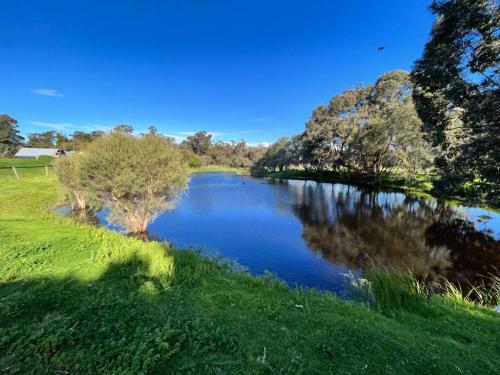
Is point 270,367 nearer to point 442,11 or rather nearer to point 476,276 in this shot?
point 476,276

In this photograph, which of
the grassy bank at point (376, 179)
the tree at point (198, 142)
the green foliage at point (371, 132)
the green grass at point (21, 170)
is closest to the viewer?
the green foliage at point (371, 132)

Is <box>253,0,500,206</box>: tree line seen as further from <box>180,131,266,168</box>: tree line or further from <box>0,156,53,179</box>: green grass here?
<box>180,131,266,168</box>: tree line

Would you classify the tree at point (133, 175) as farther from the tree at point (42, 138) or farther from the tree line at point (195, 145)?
the tree at point (42, 138)

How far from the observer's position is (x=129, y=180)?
10.7m

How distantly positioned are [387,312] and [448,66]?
31.7 ft

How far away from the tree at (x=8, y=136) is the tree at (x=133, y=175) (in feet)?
352

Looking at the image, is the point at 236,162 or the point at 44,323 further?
the point at 236,162

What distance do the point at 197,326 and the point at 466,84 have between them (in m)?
11.7

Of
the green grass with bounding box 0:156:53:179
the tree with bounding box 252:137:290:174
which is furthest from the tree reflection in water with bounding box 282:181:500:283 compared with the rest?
the tree with bounding box 252:137:290:174

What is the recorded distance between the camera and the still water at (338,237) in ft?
30.9

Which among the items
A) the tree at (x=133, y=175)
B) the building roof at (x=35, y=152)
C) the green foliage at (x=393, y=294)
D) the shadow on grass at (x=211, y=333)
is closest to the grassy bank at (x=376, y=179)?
the green foliage at (x=393, y=294)

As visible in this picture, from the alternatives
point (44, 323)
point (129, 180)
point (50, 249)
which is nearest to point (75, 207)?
point (129, 180)

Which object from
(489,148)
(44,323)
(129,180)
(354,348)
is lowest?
(354,348)

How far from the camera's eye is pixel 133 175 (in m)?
10.8
